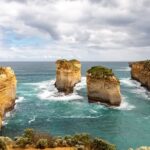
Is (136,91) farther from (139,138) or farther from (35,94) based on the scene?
(139,138)

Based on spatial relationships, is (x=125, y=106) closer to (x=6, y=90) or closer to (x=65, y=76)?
(x=65, y=76)

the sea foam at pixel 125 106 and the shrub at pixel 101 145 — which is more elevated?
the shrub at pixel 101 145

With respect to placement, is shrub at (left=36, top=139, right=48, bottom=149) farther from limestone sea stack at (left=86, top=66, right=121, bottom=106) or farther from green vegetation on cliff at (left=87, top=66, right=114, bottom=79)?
green vegetation on cliff at (left=87, top=66, right=114, bottom=79)

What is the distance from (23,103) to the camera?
225ft

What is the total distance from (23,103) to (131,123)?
2477 cm

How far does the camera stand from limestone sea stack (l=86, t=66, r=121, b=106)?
65.0m

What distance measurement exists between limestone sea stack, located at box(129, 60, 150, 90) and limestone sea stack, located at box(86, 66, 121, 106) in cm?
2237

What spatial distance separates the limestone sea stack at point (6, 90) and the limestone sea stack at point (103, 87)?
55.5 feet

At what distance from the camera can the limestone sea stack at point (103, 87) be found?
213ft

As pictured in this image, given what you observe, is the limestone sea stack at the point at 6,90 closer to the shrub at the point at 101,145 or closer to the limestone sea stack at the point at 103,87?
A: the limestone sea stack at the point at 103,87

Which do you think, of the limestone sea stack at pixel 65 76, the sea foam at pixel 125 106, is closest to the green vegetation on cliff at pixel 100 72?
the sea foam at pixel 125 106

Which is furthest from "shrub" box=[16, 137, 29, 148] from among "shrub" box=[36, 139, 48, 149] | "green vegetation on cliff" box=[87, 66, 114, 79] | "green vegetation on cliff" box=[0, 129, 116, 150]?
"green vegetation on cliff" box=[87, 66, 114, 79]

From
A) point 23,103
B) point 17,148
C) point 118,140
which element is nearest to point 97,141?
point 17,148

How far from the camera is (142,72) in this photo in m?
94.6
